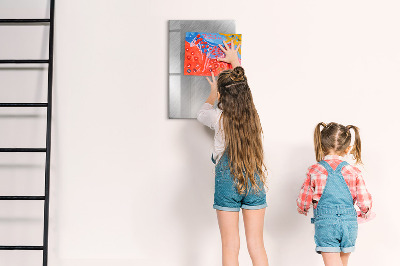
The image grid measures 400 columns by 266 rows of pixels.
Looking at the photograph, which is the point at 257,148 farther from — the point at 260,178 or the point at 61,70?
the point at 61,70

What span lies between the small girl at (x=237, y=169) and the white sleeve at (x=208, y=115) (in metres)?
0.06

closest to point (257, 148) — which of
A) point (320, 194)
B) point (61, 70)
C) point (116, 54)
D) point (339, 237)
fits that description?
point (320, 194)

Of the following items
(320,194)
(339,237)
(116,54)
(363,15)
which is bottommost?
(339,237)

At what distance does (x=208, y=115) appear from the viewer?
2.57 m

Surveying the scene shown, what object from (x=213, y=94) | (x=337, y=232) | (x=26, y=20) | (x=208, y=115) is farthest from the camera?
(x=26, y=20)

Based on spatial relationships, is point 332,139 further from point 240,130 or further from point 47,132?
point 47,132

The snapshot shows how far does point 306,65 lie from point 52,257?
1925 mm

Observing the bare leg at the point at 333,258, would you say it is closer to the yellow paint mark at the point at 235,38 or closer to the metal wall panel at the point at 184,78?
the metal wall panel at the point at 184,78

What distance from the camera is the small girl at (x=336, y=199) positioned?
234 cm

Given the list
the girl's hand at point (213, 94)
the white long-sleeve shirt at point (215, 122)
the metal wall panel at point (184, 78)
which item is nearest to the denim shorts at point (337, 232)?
the white long-sleeve shirt at point (215, 122)

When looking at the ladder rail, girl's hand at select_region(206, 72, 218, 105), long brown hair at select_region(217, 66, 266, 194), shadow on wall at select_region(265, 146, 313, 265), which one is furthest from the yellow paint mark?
the ladder rail

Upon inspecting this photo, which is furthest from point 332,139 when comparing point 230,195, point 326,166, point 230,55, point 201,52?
point 201,52

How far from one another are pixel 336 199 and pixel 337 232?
16 centimetres

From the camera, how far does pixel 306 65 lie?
113 inches
